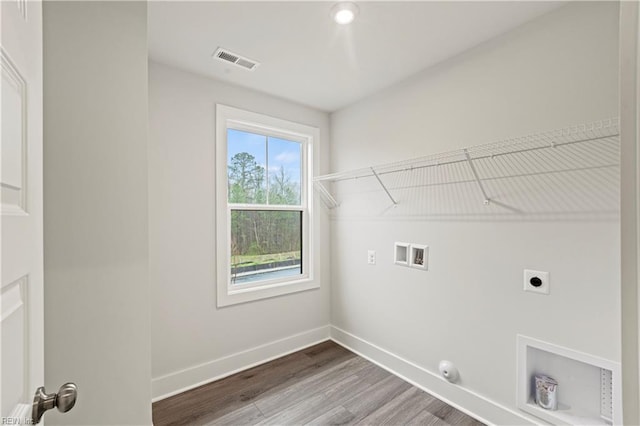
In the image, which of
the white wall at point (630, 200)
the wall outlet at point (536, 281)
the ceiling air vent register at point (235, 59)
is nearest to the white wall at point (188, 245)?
the ceiling air vent register at point (235, 59)

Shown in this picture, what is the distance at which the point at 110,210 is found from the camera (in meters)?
1.08

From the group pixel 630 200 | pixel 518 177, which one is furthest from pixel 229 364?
pixel 630 200

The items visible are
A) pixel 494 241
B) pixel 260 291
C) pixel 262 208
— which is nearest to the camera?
pixel 494 241

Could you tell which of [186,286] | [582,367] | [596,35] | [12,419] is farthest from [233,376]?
[596,35]

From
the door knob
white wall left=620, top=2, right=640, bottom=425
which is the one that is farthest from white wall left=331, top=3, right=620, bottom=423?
the door knob

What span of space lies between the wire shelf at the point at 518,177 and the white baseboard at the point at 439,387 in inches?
46.2

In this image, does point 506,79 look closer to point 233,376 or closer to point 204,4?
point 204,4

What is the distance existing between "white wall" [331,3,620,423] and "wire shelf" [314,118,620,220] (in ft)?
0.28

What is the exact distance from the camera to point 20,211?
550 millimetres

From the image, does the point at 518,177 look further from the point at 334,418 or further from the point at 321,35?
the point at 334,418

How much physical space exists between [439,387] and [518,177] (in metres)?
1.52

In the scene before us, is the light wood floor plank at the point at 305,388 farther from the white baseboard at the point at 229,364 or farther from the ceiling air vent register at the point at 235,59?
the ceiling air vent register at the point at 235,59

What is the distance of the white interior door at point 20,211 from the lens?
48 centimetres

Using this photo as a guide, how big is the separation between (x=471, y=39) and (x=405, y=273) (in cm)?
166
